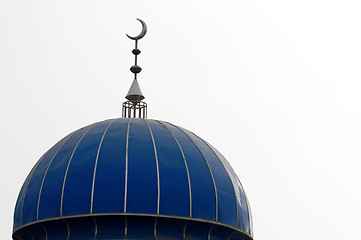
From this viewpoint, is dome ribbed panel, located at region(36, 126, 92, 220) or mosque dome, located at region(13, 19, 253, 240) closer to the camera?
mosque dome, located at region(13, 19, 253, 240)

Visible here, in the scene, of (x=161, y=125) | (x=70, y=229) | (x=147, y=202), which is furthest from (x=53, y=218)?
(x=161, y=125)

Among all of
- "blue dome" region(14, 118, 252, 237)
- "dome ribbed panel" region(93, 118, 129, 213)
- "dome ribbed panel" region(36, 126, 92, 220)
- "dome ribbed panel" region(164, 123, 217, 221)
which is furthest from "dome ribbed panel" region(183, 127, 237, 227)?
"dome ribbed panel" region(36, 126, 92, 220)

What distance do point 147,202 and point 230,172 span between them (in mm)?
5112

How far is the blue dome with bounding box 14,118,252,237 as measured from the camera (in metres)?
36.9

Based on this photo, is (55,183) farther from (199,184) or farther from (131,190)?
(199,184)

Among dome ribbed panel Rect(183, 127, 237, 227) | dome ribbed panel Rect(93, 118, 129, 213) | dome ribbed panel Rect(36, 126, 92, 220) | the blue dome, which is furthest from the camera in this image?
dome ribbed panel Rect(183, 127, 237, 227)

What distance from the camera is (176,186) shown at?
3750 centimetres

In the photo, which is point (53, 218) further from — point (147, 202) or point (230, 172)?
point (230, 172)

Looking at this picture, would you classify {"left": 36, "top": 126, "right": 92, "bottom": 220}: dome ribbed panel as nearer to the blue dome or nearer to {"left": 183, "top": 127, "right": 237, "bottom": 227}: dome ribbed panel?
the blue dome

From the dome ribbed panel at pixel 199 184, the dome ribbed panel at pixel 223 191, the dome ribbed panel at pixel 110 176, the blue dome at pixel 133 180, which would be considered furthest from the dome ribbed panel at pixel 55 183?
the dome ribbed panel at pixel 223 191

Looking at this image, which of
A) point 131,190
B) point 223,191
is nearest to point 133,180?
point 131,190

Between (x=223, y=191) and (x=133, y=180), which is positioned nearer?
(x=133, y=180)

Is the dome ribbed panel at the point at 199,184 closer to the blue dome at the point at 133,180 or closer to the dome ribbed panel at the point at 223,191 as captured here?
the blue dome at the point at 133,180

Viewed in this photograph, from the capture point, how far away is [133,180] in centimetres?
3719
